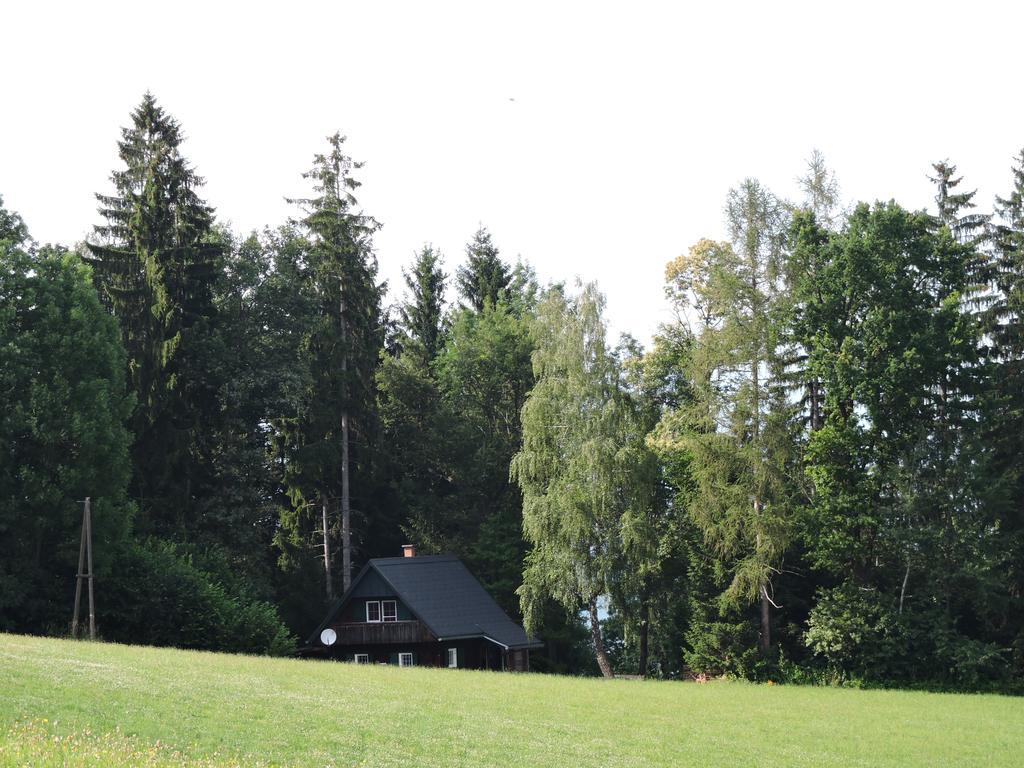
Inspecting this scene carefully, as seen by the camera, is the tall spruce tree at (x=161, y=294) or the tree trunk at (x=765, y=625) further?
the tall spruce tree at (x=161, y=294)

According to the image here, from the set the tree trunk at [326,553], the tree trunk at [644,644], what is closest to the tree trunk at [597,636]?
the tree trunk at [644,644]

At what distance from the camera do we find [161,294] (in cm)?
4441

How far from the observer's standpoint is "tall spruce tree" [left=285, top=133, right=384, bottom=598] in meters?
47.9

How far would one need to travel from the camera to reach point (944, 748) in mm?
23375

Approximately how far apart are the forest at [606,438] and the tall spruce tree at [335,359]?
146mm

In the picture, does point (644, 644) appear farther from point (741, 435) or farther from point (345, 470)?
point (345, 470)

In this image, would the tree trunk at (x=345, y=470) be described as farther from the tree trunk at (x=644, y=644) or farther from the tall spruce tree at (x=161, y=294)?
the tree trunk at (x=644, y=644)

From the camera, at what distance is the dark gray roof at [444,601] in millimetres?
43375

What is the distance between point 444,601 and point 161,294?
17342 mm

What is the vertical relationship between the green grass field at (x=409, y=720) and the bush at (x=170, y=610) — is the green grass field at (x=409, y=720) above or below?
below

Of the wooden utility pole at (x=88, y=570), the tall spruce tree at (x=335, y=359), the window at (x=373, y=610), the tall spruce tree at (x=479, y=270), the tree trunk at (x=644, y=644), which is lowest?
the tree trunk at (x=644, y=644)

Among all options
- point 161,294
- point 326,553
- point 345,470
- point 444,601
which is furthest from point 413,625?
point 161,294

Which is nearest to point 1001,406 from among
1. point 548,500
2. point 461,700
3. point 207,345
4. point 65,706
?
point 548,500

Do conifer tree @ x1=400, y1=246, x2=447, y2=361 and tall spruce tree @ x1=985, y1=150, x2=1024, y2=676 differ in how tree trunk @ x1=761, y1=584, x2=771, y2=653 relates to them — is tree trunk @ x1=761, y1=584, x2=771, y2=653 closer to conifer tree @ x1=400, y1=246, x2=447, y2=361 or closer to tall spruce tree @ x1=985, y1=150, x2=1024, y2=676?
tall spruce tree @ x1=985, y1=150, x2=1024, y2=676
